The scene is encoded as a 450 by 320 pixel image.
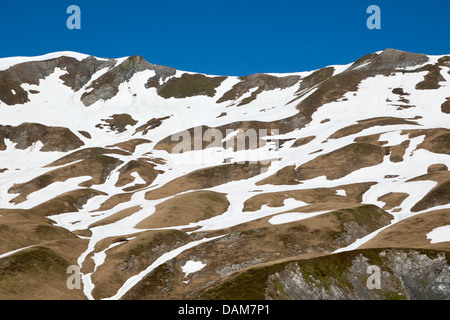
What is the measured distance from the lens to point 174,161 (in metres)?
151

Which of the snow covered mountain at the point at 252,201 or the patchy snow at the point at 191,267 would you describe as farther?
the patchy snow at the point at 191,267

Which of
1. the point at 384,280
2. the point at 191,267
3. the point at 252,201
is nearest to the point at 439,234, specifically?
the point at 384,280

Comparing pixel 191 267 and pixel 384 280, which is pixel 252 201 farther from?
pixel 384 280

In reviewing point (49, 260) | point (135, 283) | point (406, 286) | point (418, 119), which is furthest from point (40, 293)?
point (418, 119)

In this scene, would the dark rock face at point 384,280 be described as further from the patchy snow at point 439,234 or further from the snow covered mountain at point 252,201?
the patchy snow at point 439,234

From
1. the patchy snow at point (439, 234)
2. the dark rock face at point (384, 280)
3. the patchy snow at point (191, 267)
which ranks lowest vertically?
the patchy snow at point (191, 267)

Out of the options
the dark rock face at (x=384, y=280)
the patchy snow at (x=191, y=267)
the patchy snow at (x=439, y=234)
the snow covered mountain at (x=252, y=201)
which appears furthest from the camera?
the patchy snow at (x=191, y=267)

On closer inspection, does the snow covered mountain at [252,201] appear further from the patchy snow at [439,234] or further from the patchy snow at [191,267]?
the patchy snow at [439,234]

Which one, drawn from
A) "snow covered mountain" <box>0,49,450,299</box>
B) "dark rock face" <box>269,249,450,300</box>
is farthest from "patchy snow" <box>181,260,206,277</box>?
"dark rock face" <box>269,249,450,300</box>

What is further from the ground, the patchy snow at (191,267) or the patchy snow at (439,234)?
the patchy snow at (439,234)

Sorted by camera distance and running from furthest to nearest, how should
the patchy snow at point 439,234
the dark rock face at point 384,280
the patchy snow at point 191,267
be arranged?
the patchy snow at point 191,267
the patchy snow at point 439,234
the dark rock face at point 384,280

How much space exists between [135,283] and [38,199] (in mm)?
67648

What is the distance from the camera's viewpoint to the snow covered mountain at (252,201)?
4925cm

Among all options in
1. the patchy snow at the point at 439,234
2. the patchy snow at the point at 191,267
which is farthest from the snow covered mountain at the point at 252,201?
the patchy snow at the point at 439,234
